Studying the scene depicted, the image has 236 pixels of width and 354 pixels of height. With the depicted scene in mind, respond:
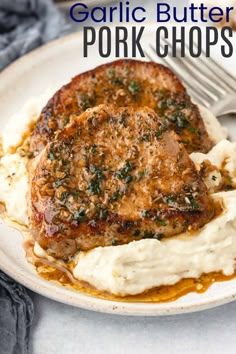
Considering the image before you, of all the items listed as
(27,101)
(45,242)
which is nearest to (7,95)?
(27,101)

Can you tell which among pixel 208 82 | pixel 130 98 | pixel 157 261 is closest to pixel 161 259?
pixel 157 261

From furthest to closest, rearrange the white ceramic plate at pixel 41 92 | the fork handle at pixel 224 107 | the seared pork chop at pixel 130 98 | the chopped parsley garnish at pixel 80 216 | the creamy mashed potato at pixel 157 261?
1. the fork handle at pixel 224 107
2. the seared pork chop at pixel 130 98
3. the chopped parsley garnish at pixel 80 216
4. the creamy mashed potato at pixel 157 261
5. the white ceramic plate at pixel 41 92

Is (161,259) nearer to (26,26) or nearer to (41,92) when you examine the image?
(41,92)

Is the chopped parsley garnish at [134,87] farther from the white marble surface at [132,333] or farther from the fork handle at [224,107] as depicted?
the white marble surface at [132,333]

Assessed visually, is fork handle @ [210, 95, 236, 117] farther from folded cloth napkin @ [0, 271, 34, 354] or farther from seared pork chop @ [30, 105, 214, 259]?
folded cloth napkin @ [0, 271, 34, 354]

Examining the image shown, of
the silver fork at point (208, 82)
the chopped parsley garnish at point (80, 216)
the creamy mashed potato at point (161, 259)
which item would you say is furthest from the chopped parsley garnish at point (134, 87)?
the chopped parsley garnish at point (80, 216)

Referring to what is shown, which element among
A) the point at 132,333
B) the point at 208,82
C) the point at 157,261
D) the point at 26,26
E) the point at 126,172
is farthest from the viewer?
the point at 26,26

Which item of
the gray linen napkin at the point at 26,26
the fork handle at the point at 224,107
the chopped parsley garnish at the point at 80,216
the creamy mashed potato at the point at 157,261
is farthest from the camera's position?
the gray linen napkin at the point at 26,26
